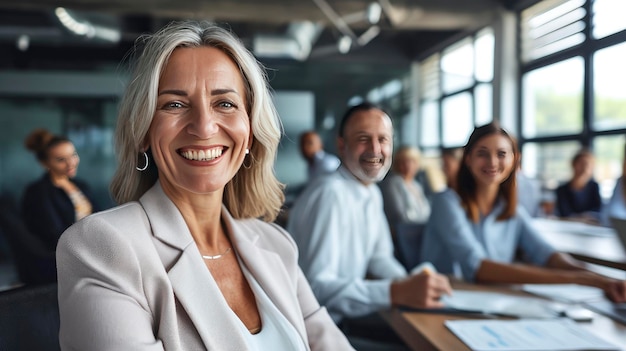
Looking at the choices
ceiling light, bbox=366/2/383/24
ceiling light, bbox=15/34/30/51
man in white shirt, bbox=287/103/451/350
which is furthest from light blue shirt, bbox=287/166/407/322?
ceiling light, bbox=15/34/30/51

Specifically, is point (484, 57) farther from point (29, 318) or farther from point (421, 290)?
point (29, 318)

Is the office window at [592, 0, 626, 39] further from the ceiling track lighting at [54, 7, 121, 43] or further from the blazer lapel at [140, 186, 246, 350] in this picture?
the ceiling track lighting at [54, 7, 121, 43]

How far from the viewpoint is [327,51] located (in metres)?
8.90

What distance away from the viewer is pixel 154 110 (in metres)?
A: 0.98

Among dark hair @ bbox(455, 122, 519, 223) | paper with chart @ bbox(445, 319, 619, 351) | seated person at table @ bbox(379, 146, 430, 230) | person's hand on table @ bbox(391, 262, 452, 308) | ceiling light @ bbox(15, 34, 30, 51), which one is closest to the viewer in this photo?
dark hair @ bbox(455, 122, 519, 223)

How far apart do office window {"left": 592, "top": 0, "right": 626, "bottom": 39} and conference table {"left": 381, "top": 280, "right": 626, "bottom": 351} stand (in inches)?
29.4

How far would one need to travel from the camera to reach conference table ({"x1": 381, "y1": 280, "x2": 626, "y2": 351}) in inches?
51.1

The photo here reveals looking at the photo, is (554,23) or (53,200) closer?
(554,23)

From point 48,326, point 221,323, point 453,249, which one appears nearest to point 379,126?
point 221,323

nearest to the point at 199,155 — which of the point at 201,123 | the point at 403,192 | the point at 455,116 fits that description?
the point at 201,123

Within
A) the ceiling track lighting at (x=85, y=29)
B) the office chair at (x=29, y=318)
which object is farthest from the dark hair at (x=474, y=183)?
the ceiling track lighting at (x=85, y=29)

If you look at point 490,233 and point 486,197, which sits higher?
point 486,197

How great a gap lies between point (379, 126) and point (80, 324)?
24.7 inches

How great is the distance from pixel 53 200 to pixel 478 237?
68.9 inches
